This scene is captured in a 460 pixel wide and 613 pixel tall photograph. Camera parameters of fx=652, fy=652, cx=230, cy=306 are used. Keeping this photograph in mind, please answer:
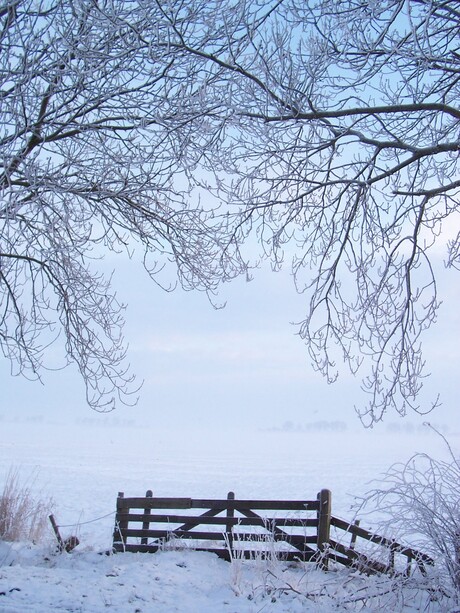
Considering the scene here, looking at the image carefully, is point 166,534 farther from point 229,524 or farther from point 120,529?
point 229,524

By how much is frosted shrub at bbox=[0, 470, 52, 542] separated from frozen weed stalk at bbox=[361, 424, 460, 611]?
7372mm

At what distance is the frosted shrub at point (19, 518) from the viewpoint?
11852 mm

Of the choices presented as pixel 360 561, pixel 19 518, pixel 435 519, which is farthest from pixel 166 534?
pixel 435 519

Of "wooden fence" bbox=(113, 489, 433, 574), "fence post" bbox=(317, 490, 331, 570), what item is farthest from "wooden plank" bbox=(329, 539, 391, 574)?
"fence post" bbox=(317, 490, 331, 570)

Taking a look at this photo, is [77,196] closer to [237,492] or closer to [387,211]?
[387,211]

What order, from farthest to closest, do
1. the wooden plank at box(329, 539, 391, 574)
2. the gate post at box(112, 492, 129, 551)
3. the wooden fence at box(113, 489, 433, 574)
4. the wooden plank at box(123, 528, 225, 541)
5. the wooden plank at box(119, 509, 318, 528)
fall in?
the gate post at box(112, 492, 129, 551)
the wooden plank at box(123, 528, 225, 541)
the wooden plank at box(119, 509, 318, 528)
the wooden fence at box(113, 489, 433, 574)
the wooden plank at box(329, 539, 391, 574)

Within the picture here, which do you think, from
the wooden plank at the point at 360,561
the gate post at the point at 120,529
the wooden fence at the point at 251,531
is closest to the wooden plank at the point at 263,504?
the wooden fence at the point at 251,531

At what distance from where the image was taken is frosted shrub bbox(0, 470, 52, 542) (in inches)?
467

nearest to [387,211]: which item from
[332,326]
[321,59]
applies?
[332,326]

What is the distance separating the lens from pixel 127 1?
8.30 m

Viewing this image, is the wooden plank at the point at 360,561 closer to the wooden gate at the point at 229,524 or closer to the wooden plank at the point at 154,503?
the wooden gate at the point at 229,524

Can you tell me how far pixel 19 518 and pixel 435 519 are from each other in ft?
26.0

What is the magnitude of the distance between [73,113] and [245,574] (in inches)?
270

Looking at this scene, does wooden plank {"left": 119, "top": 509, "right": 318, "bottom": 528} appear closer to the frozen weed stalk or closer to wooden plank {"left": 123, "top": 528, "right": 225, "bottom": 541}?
wooden plank {"left": 123, "top": 528, "right": 225, "bottom": 541}
